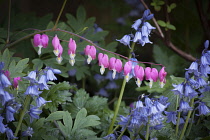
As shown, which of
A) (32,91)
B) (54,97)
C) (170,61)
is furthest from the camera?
(170,61)

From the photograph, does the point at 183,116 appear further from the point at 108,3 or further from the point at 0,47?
the point at 108,3

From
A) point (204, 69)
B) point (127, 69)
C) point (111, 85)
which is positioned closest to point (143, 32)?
point (127, 69)

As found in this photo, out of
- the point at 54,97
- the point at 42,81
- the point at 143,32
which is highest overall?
the point at 143,32

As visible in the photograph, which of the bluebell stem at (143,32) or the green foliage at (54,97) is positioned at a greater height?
the bluebell stem at (143,32)

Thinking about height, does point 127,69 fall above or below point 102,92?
above

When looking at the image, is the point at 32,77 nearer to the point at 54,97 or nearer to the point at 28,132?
the point at 28,132

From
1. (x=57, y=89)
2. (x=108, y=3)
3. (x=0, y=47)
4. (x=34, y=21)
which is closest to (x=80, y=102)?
(x=57, y=89)

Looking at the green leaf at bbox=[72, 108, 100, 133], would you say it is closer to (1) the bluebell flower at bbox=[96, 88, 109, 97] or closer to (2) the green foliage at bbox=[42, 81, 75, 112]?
(2) the green foliage at bbox=[42, 81, 75, 112]

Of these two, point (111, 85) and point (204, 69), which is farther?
point (111, 85)

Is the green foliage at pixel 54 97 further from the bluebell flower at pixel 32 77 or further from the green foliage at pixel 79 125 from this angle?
the bluebell flower at pixel 32 77

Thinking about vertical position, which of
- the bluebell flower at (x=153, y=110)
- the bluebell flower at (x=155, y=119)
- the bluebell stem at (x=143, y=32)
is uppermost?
the bluebell stem at (x=143, y=32)

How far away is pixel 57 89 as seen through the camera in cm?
179

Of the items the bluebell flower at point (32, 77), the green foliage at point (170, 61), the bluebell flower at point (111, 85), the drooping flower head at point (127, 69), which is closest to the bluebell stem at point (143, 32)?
the drooping flower head at point (127, 69)

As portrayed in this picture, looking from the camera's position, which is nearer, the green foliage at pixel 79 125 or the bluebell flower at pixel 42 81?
the bluebell flower at pixel 42 81
